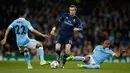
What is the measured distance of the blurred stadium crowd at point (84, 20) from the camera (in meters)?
35.1

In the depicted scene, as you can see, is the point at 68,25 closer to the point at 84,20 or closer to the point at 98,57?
the point at 98,57

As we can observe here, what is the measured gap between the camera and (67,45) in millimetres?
22203

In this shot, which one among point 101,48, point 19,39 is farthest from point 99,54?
point 19,39

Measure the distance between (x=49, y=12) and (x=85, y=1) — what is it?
3.51 meters

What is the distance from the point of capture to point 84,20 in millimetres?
38656

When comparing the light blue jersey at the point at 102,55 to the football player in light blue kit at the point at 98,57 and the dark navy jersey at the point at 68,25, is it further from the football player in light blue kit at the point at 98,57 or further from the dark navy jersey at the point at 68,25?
the dark navy jersey at the point at 68,25

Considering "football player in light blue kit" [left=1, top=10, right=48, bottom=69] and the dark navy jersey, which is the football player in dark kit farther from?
"football player in light blue kit" [left=1, top=10, right=48, bottom=69]

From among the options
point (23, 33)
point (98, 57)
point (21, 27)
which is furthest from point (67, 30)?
point (21, 27)

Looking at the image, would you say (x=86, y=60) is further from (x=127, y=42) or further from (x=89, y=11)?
(x=89, y=11)

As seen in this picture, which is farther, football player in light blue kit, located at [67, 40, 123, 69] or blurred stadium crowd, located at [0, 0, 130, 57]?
blurred stadium crowd, located at [0, 0, 130, 57]

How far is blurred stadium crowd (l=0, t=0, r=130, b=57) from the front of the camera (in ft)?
115

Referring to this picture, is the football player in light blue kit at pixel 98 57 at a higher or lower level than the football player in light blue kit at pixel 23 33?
lower

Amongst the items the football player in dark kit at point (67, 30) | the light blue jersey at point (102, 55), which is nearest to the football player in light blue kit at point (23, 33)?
the football player in dark kit at point (67, 30)

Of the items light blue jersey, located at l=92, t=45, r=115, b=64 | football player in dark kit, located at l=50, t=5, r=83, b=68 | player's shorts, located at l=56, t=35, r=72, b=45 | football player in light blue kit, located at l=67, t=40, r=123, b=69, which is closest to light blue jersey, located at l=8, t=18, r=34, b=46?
football player in dark kit, located at l=50, t=5, r=83, b=68
